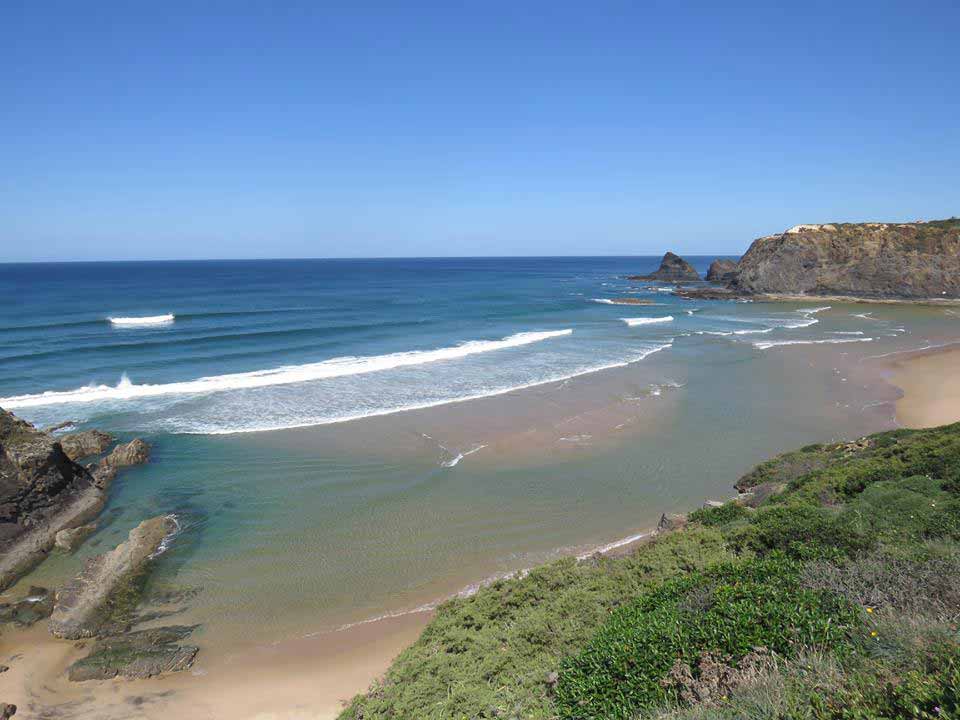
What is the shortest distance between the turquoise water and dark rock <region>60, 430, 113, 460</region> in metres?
1.26

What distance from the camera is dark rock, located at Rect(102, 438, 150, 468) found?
1599 centimetres

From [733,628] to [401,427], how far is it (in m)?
14.9

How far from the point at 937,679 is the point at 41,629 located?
485 inches

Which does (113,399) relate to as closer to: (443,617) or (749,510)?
(443,617)

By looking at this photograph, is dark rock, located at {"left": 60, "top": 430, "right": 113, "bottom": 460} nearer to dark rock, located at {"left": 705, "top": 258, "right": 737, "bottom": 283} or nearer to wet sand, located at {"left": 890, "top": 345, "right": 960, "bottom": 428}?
wet sand, located at {"left": 890, "top": 345, "right": 960, "bottom": 428}

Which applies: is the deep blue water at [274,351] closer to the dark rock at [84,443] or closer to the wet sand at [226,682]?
the dark rock at [84,443]

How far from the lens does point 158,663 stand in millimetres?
8805

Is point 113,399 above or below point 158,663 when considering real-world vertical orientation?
above

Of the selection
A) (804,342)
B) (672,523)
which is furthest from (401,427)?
(804,342)

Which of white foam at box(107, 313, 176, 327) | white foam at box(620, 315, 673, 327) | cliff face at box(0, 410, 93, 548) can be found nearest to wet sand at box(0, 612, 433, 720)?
cliff face at box(0, 410, 93, 548)

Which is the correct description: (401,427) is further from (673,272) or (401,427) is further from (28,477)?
(673,272)

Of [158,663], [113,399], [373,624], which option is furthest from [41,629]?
[113,399]

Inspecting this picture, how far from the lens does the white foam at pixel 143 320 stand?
1556 inches

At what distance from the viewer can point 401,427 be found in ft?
63.3
